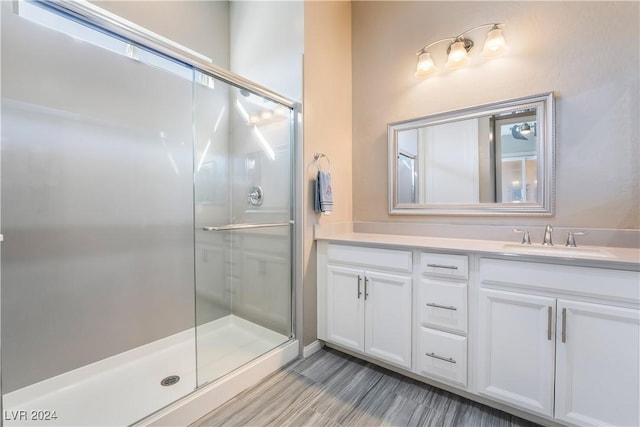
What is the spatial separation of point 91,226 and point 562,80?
9.99 ft

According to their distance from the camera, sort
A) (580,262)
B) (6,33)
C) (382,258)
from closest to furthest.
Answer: (580,262) → (6,33) → (382,258)

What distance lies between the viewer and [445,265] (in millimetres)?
1572

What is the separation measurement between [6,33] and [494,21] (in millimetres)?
2867

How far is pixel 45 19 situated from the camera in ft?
5.15

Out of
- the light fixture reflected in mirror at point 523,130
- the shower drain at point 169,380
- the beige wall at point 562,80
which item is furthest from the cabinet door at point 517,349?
the shower drain at point 169,380

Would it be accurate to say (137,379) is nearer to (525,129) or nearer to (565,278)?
(565,278)

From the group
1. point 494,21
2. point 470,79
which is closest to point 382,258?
point 470,79

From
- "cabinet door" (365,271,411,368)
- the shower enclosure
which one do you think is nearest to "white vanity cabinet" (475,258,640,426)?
"cabinet door" (365,271,411,368)

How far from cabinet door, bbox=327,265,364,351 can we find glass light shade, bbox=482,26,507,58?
169 centimetres

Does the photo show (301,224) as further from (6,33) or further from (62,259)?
(6,33)

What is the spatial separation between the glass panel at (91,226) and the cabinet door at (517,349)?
1.66 metres

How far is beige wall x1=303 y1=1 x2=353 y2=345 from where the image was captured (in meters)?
2.07

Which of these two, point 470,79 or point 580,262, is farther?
point 470,79

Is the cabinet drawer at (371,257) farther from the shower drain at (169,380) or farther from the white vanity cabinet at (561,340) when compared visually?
the shower drain at (169,380)
